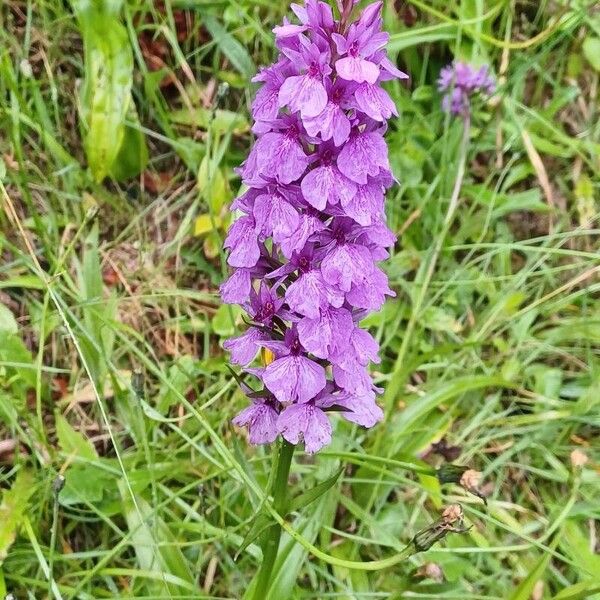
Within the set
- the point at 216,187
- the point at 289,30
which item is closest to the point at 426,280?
the point at 216,187

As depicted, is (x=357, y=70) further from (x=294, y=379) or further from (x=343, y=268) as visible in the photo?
(x=294, y=379)

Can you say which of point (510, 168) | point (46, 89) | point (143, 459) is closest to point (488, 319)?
point (510, 168)

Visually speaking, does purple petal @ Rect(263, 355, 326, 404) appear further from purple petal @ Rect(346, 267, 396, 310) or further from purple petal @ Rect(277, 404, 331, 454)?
purple petal @ Rect(346, 267, 396, 310)

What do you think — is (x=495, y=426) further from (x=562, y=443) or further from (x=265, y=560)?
(x=265, y=560)

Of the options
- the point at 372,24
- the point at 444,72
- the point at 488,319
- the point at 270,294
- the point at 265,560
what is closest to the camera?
the point at 372,24

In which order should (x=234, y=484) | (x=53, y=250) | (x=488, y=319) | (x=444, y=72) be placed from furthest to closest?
(x=444, y=72) → (x=488, y=319) → (x=53, y=250) → (x=234, y=484)

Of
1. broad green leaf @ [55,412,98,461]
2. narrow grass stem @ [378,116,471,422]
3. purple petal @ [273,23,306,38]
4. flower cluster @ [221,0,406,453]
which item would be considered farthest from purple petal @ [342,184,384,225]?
broad green leaf @ [55,412,98,461]

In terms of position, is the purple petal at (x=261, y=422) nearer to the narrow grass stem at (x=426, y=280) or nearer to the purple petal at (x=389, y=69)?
the purple petal at (x=389, y=69)
